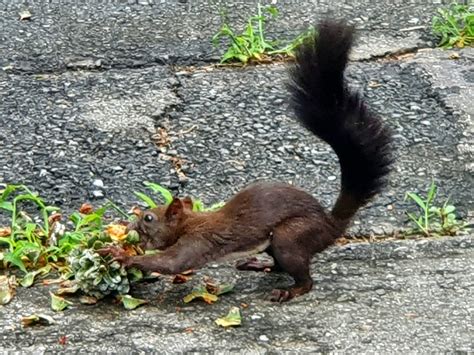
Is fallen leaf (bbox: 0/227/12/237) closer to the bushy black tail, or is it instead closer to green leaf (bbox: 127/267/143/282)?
green leaf (bbox: 127/267/143/282)

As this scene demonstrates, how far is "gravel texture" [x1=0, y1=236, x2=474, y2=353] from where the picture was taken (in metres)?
3.32

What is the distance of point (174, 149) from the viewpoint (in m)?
4.47

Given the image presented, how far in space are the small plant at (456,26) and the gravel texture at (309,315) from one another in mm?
1807

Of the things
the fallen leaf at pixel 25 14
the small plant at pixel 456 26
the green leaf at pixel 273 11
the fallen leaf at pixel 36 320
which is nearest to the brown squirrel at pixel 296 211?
the fallen leaf at pixel 36 320

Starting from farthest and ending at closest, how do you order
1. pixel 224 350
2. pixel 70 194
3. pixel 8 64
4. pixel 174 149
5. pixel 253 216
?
pixel 8 64 → pixel 174 149 → pixel 70 194 → pixel 253 216 → pixel 224 350

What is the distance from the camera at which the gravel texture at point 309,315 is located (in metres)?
3.32

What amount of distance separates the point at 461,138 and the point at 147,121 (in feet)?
4.27

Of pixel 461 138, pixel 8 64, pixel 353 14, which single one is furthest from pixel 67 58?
pixel 461 138

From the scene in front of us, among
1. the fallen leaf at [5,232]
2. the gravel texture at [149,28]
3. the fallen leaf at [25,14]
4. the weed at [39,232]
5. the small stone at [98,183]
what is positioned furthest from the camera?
the fallen leaf at [25,14]

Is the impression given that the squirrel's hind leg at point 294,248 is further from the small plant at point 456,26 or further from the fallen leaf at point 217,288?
the small plant at point 456,26

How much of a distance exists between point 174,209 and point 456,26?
7.94ft

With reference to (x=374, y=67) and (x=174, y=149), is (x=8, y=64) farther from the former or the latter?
(x=374, y=67)

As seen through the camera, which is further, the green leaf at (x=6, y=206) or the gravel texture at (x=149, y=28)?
the gravel texture at (x=149, y=28)

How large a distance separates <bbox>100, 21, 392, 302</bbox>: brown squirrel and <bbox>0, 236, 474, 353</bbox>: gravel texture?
13 centimetres
